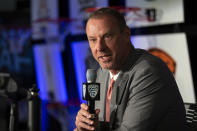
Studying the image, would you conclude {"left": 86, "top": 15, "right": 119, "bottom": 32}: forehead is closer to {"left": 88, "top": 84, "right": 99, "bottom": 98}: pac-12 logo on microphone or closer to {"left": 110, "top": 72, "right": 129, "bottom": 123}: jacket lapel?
{"left": 110, "top": 72, "right": 129, "bottom": 123}: jacket lapel

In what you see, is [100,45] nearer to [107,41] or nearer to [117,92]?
[107,41]

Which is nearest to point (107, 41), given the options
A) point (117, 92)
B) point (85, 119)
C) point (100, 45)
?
point (100, 45)

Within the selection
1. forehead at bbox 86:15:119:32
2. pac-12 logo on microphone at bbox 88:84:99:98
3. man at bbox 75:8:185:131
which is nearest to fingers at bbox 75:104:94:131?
man at bbox 75:8:185:131

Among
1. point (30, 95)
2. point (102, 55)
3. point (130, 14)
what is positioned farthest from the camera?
point (130, 14)

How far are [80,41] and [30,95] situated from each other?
335 cm

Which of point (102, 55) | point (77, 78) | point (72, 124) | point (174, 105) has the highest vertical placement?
point (102, 55)

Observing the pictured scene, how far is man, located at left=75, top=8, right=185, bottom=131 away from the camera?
1.72 metres

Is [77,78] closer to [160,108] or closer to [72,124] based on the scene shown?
[72,124]

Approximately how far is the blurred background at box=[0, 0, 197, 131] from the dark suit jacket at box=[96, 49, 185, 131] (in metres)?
0.27

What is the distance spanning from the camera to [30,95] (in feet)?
4.89

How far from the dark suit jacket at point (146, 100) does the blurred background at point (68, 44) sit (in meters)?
0.27

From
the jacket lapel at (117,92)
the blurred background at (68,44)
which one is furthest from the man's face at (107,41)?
the blurred background at (68,44)

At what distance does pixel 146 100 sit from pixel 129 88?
146 millimetres

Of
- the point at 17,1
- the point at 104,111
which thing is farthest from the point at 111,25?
the point at 17,1
